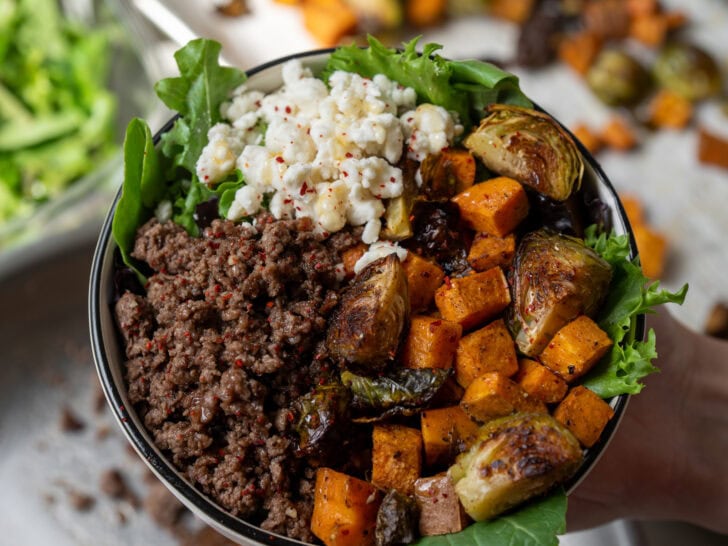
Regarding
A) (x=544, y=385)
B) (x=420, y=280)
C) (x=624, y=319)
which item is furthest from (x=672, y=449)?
(x=420, y=280)

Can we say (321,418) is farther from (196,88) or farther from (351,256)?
(196,88)

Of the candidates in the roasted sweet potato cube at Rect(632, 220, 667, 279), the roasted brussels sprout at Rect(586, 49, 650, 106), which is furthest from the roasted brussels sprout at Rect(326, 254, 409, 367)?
the roasted brussels sprout at Rect(586, 49, 650, 106)

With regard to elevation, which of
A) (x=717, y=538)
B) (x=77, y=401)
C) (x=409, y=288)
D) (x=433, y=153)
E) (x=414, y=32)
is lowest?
(x=717, y=538)

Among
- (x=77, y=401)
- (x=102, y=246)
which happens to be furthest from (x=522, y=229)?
(x=77, y=401)

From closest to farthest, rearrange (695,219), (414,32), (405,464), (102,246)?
(405,464) < (102,246) < (695,219) < (414,32)

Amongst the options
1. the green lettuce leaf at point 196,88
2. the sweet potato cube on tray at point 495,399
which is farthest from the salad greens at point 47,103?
the sweet potato cube on tray at point 495,399

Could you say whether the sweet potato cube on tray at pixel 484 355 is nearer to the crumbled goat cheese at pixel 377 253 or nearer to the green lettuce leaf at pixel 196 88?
the crumbled goat cheese at pixel 377 253

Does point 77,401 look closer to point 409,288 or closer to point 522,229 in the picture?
point 409,288
